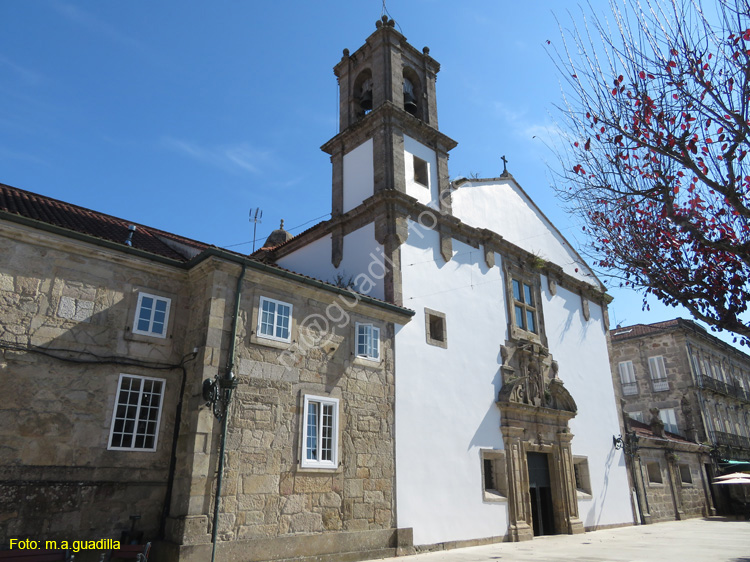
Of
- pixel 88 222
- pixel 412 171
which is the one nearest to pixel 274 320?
pixel 88 222

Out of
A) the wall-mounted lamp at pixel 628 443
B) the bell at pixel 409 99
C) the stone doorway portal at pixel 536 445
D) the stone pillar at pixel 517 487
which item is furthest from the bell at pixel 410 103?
the wall-mounted lamp at pixel 628 443

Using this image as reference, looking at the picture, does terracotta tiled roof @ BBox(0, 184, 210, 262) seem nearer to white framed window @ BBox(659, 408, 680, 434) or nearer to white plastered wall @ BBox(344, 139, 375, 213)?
white plastered wall @ BBox(344, 139, 375, 213)

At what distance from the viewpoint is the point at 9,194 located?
11484 mm

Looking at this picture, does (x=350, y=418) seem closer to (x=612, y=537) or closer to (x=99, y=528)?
(x=99, y=528)

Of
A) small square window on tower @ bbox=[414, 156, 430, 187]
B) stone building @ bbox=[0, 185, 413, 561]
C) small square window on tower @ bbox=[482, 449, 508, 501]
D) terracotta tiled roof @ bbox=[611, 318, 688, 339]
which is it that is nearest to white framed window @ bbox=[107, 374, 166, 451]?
stone building @ bbox=[0, 185, 413, 561]

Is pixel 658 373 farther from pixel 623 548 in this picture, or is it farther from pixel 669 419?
pixel 623 548

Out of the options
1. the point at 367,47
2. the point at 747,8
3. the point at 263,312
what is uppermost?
the point at 367,47

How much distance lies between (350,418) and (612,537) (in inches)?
342

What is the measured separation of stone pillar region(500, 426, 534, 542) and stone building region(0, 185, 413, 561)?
3.76 metres

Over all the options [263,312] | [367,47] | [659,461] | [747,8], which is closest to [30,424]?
[263,312]

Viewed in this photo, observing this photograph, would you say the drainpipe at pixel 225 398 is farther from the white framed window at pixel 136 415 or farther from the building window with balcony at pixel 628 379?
the building window with balcony at pixel 628 379

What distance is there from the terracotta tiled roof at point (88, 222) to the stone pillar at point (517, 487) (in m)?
9.22

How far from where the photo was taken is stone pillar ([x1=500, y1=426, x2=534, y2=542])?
13.5 m

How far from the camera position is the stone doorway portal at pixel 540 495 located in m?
14.9
